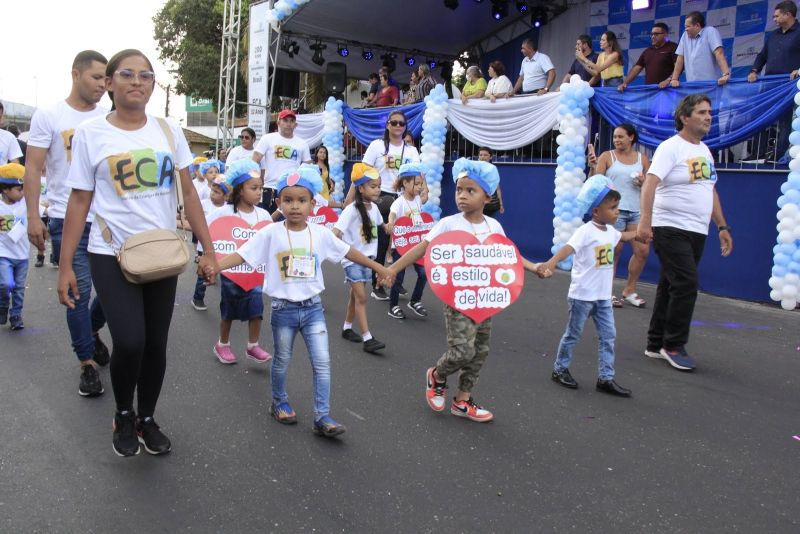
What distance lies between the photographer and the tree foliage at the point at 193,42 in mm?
32281

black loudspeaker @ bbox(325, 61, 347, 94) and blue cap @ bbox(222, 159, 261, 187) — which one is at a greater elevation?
black loudspeaker @ bbox(325, 61, 347, 94)

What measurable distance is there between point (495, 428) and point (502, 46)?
16.7m

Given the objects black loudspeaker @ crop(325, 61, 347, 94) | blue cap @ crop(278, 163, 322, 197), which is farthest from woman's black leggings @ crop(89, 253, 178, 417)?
black loudspeaker @ crop(325, 61, 347, 94)

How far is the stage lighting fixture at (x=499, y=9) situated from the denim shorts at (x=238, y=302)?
13446 millimetres

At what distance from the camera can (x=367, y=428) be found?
3965 mm

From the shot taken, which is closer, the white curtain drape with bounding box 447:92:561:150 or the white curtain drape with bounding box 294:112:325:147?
the white curtain drape with bounding box 447:92:561:150

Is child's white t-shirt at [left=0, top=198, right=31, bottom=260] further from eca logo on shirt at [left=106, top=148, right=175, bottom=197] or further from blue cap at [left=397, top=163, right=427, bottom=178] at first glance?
eca logo on shirt at [left=106, top=148, right=175, bottom=197]

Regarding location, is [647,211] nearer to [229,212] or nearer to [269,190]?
[229,212]

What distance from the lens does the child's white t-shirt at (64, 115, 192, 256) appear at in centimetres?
315

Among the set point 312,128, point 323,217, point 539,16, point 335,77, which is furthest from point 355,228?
point 335,77

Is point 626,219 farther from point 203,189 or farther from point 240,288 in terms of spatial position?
point 203,189

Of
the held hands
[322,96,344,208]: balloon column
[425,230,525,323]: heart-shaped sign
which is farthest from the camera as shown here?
[322,96,344,208]: balloon column

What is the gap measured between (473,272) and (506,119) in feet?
24.8

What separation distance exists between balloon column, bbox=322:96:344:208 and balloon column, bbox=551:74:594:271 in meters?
6.78
